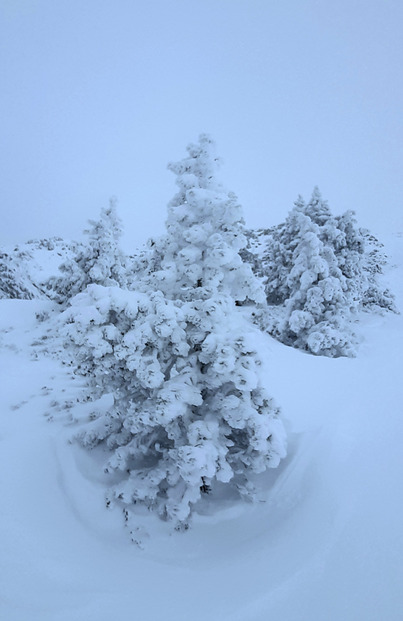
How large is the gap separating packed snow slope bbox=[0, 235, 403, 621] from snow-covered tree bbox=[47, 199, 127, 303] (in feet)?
30.8

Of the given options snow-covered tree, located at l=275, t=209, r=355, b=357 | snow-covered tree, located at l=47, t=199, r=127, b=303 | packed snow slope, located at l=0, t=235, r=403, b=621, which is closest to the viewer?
packed snow slope, located at l=0, t=235, r=403, b=621

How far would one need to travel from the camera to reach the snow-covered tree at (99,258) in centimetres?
1725

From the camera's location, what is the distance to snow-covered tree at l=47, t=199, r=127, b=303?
1725cm

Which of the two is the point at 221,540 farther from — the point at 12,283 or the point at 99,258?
the point at 12,283

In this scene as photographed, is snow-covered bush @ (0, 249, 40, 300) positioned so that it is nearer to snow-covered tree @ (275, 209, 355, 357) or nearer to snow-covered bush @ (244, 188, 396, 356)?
snow-covered bush @ (244, 188, 396, 356)

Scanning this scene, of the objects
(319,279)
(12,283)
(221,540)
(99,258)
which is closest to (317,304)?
(319,279)

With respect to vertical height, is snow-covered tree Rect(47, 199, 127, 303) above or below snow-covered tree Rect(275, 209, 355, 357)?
below

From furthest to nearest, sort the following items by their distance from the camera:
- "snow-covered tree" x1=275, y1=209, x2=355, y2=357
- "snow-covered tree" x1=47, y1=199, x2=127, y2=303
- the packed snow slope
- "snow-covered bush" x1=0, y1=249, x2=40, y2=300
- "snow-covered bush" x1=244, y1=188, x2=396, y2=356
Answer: "snow-covered bush" x1=0, y1=249, x2=40, y2=300 < "snow-covered tree" x1=47, y1=199, x2=127, y2=303 < "snow-covered bush" x1=244, y1=188, x2=396, y2=356 < "snow-covered tree" x1=275, y1=209, x2=355, y2=357 < the packed snow slope

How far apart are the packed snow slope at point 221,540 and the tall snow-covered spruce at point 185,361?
0.52 meters

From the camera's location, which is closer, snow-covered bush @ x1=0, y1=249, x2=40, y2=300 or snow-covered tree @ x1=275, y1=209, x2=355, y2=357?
snow-covered tree @ x1=275, y1=209, x2=355, y2=357

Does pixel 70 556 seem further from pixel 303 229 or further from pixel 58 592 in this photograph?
pixel 303 229

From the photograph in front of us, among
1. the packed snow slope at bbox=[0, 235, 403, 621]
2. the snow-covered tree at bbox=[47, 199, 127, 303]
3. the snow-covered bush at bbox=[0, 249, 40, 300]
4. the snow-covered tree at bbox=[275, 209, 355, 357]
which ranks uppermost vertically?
the snow-covered tree at bbox=[275, 209, 355, 357]

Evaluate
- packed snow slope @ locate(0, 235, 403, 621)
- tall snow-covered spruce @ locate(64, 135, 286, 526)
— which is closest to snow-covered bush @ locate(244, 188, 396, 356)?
packed snow slope @ locate(0, 235, 403, 621)

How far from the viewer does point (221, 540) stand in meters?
6.07
